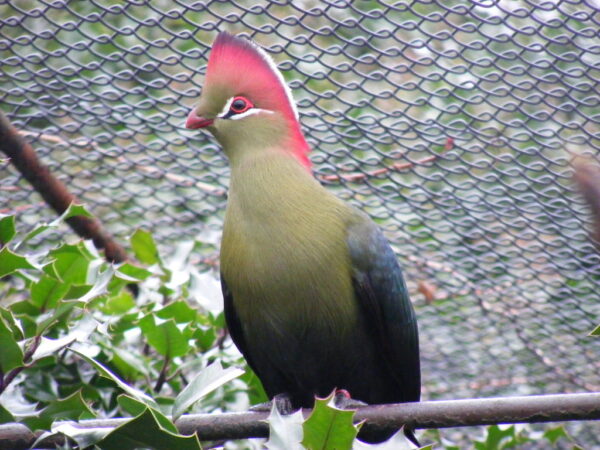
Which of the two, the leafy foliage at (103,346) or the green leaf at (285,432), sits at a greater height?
the green leaf at (285,432)

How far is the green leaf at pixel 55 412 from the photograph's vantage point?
1357mm

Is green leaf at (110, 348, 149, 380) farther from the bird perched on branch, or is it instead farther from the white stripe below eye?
the white stripe below eye

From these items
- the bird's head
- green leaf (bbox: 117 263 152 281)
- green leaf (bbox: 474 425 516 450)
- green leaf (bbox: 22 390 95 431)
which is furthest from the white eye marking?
green leaf (bbox: 474 425 516 450)

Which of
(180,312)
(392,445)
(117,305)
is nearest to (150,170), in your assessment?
(117,305)

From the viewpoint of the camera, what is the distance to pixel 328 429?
118 cm

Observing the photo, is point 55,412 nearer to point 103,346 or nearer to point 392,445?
point 103,346

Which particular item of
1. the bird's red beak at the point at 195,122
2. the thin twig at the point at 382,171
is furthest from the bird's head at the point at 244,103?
the thin twig at the point at 382,171

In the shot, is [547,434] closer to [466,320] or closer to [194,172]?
[466,320]

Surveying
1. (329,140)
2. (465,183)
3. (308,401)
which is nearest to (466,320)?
(465,183)

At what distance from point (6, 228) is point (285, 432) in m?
0.78

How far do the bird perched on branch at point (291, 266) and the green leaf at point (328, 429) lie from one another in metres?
0.52

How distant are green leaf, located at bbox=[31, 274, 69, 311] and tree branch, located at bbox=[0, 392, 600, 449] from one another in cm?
49

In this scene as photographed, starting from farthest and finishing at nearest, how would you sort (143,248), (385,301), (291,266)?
1. (143,248)
2. (385,301)
3. (291,266)

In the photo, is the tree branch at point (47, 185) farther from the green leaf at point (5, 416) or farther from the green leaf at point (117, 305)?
the green leaf at point (5, 416)
